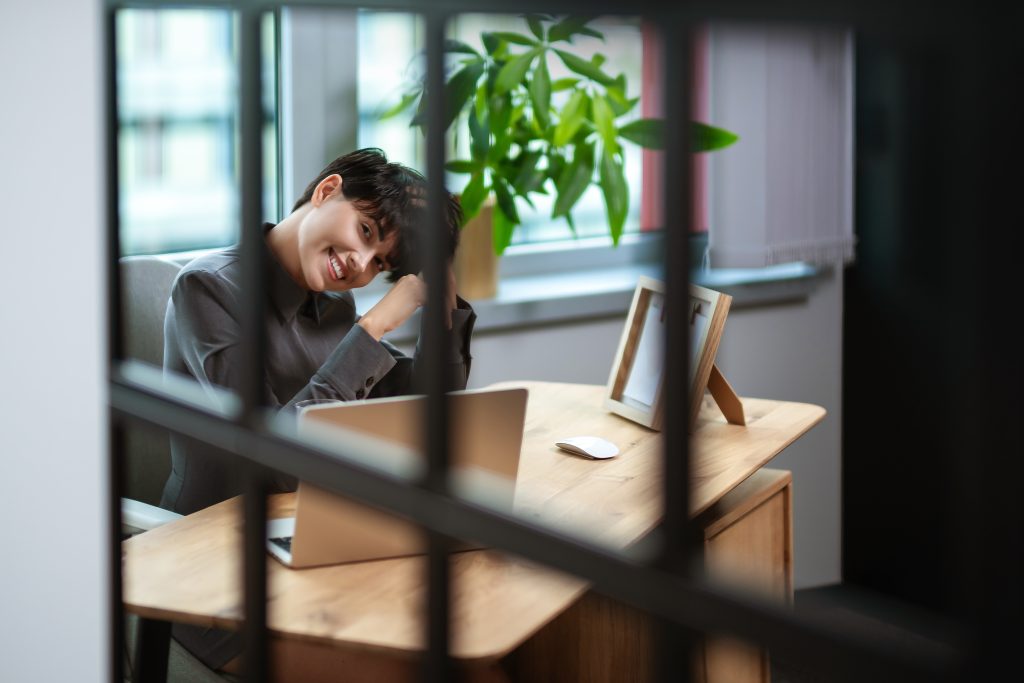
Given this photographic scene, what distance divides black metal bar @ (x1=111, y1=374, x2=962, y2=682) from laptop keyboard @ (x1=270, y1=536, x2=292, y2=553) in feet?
1.69

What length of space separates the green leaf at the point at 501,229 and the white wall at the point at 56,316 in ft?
4.66

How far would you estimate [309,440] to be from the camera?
2.51 feet

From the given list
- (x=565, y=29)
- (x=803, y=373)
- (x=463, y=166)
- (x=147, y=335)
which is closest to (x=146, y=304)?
(x=147, y=335)

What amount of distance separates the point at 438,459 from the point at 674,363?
0.61ft

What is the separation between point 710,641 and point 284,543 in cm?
72

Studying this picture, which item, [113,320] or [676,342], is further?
[113,320]

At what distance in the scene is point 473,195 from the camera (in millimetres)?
2389

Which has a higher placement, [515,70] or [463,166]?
[515,70]

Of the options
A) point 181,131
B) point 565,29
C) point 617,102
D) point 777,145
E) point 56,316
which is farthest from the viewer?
point 777,145

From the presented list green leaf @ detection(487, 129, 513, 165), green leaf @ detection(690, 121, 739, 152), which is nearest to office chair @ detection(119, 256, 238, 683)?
green leaf @ detection(487, 129, 513, 165)

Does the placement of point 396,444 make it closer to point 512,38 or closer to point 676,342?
point 676,342

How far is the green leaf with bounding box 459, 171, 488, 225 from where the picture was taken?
2375mm

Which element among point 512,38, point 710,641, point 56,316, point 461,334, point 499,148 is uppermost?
point 512,38

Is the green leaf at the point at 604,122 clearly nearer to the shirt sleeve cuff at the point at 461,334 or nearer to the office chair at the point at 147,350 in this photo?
the shirt sleeve cuff at the point at 461,334
